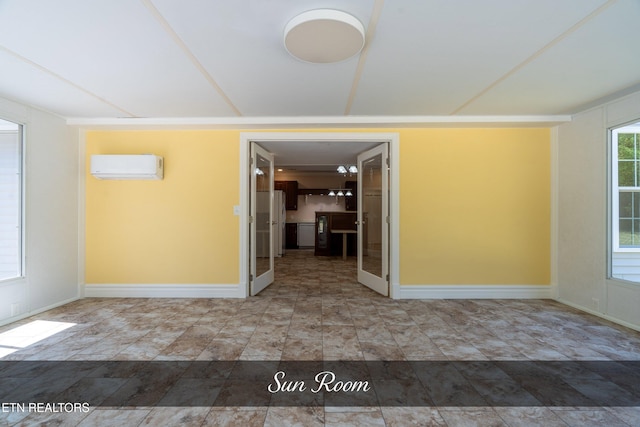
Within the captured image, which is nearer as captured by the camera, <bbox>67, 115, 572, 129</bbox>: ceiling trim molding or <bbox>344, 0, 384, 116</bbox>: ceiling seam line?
<bbox>344, 0, 384, 116</bbox>: ceiling seam line

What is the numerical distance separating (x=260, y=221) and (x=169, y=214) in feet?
4.14

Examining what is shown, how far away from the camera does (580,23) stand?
1778 millimetres

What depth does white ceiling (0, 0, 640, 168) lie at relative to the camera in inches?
66.2

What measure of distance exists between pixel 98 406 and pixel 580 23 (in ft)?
12.4

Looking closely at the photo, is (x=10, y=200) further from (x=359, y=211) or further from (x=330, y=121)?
(x=359, y=211)

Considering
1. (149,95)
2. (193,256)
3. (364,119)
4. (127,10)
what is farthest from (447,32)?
(193,256)

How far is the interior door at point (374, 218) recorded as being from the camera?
3.97m

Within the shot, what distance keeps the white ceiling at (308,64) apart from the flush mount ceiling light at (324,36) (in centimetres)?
5

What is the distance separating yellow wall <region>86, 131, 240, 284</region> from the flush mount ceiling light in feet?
7.18

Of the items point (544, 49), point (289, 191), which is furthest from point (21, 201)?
point (289, 191)

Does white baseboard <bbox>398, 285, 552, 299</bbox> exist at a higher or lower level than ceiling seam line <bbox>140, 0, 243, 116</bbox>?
lower

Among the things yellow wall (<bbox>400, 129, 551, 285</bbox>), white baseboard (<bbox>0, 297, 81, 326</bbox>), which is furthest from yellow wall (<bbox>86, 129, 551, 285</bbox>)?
white baseboard (<bbox>0, 297, 81, 326</bbox>)

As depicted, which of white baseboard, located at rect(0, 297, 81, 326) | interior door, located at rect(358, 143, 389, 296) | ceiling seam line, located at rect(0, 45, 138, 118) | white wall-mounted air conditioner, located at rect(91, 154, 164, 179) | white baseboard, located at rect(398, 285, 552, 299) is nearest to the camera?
ceiling seam line, located at rect(0, 45, 138, 118)

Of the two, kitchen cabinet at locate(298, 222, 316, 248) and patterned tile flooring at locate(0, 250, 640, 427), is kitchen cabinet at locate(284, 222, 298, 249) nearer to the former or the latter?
kitchen cabinet at locate(298, 222, 316, 248)
